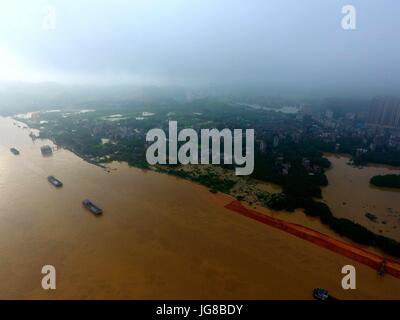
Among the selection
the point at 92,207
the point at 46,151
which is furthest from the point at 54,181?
the point at 46,151

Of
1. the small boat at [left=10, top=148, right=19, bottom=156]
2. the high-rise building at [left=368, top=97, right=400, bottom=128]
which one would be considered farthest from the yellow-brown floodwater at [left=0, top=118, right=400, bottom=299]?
the high-rise building at [left=368, top=97, right=400, bottom=128]

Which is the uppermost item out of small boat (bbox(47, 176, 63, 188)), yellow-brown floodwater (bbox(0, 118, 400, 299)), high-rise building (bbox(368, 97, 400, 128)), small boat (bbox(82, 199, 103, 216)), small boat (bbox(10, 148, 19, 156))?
high-rise building (bbox(368, 97, 400, 128))

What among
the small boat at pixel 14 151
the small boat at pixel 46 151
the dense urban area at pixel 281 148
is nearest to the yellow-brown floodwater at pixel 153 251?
the dense urban area at pixel 281 148

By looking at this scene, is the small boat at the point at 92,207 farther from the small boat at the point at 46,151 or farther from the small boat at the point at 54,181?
the small boat at the point at 46,151

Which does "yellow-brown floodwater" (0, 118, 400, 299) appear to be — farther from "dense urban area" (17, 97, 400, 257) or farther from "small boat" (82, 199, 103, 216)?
"dense urban area" (17, 97, 400, 257)

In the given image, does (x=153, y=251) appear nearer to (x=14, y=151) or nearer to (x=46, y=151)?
(x=46, y=151)

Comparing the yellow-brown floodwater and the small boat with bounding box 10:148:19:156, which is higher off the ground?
the small boat with bounding box 10:148:19:156
